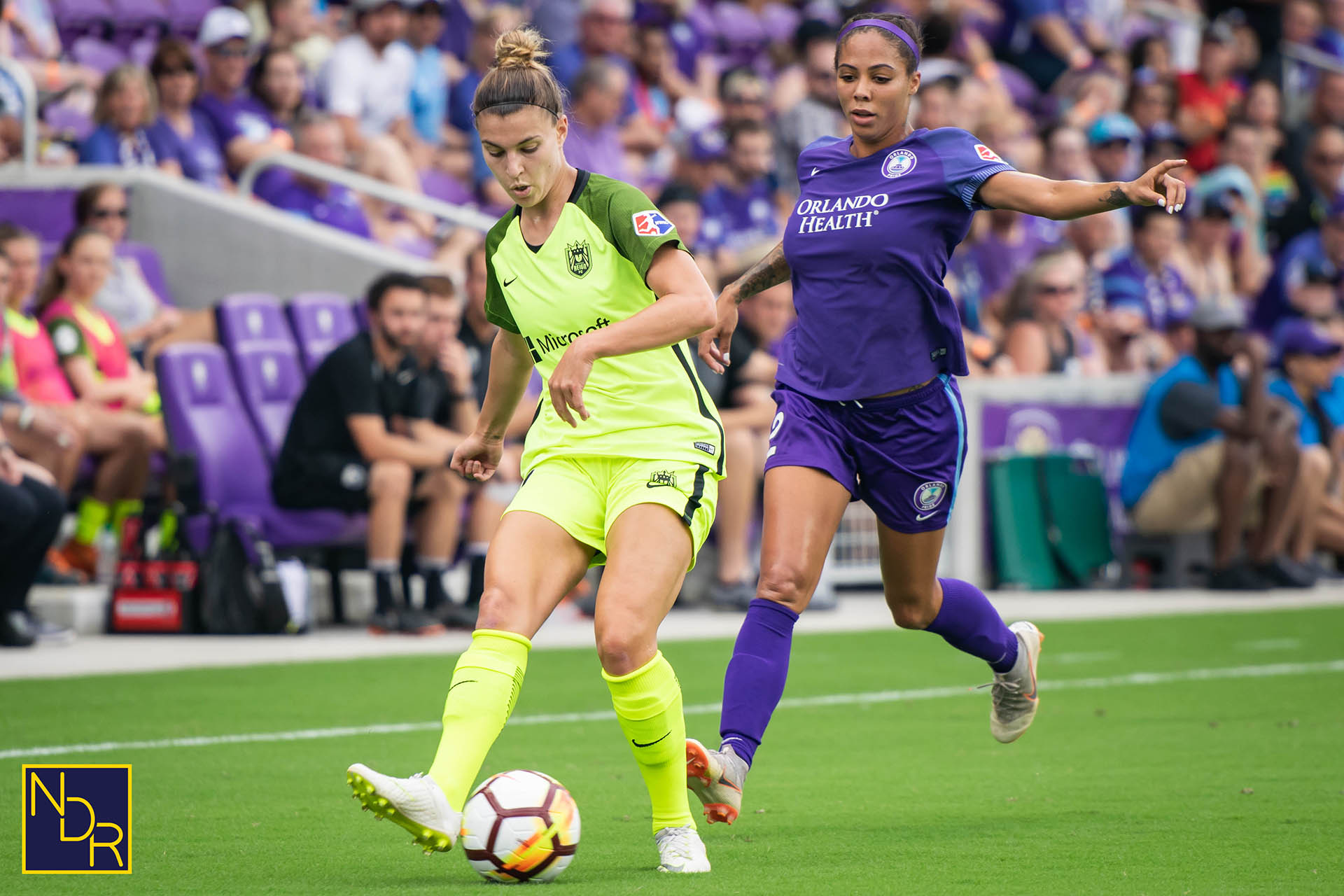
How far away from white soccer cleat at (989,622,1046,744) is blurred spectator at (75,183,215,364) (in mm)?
6826

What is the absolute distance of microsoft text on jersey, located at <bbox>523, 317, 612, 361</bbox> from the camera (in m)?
5.27

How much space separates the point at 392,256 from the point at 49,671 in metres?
5.06

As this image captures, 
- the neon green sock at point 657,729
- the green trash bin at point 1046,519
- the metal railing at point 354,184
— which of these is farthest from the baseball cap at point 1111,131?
the neon green sock at point 657,729

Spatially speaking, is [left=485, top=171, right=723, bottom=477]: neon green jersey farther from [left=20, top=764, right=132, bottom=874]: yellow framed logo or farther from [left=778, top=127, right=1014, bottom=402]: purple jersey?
[left=20, top=764, right=132, bottom=874]: yellow framed logo

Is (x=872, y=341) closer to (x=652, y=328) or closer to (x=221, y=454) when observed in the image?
(x=652, y=328)

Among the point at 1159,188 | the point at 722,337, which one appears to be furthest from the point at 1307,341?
the point at 1159,188

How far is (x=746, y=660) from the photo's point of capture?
18.6ft

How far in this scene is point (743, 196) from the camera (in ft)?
52.1

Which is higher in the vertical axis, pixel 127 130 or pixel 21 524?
pixel 127 130

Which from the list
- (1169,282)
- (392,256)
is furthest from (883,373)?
(1169,282)

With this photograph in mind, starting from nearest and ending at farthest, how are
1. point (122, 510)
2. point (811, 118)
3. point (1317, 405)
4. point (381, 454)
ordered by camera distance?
point (381, 454), point (122, 510), point (1317, 405), point (811, 118)

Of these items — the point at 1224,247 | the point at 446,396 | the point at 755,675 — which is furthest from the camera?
the point at 1224,247

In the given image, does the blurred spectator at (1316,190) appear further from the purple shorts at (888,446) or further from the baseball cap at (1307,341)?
the purple shorts at (888,446)

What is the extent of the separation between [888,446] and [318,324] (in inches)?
283
